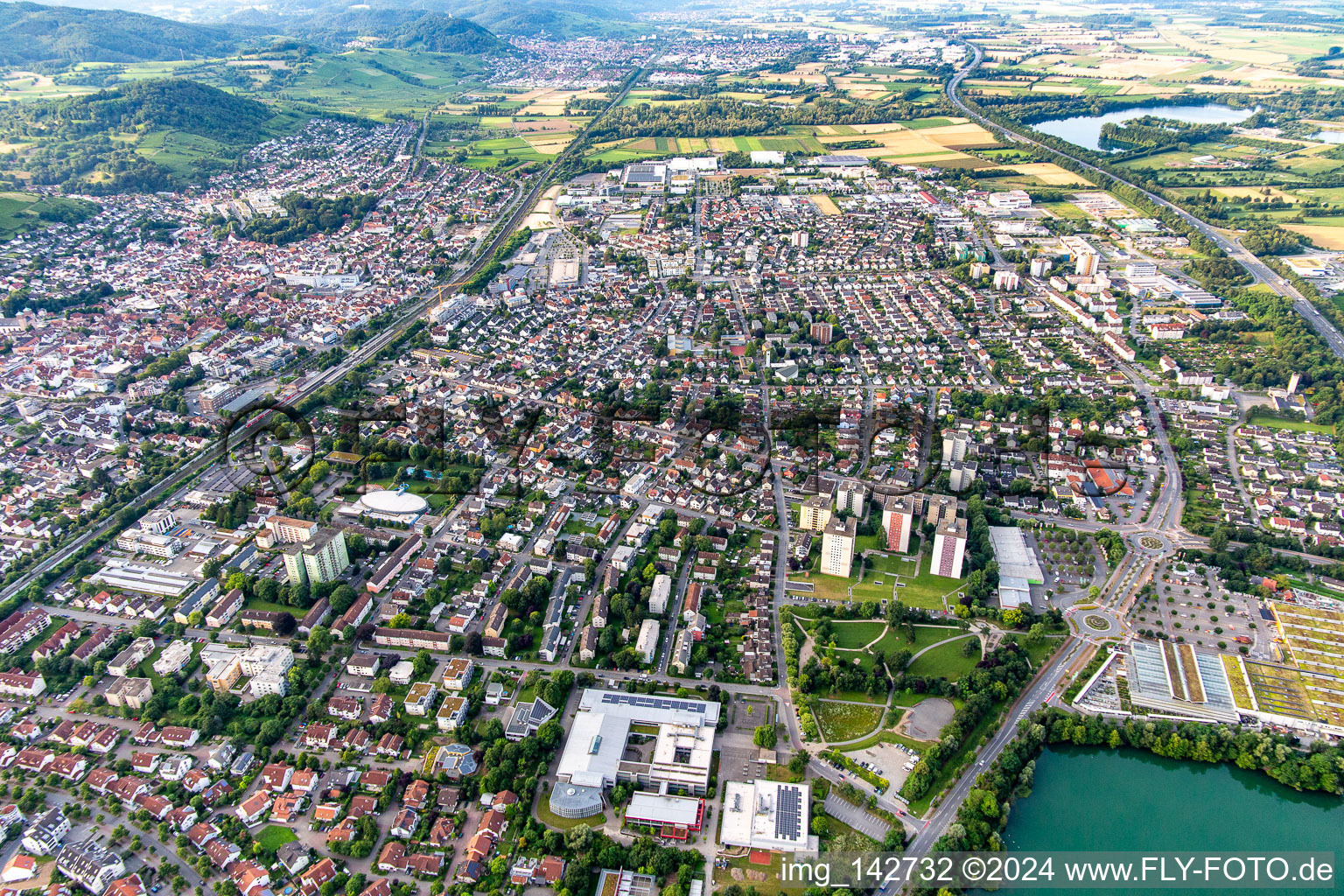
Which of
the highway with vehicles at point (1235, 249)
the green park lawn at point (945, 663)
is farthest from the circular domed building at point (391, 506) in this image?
the highway with vehicles at point (1235, 249)

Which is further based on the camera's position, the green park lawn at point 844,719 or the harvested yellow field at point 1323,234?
the harvested yellow field at point 1323,234

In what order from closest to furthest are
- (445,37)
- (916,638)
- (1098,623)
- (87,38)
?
(916,638), (1098,623), (87,38), (445,37)

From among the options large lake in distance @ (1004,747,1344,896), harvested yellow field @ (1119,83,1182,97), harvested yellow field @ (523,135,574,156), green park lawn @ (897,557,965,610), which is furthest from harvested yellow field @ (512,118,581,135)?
large lake in distance @ (1004,747,1344,896)

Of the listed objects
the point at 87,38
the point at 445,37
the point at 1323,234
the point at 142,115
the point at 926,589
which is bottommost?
the point at 926,589

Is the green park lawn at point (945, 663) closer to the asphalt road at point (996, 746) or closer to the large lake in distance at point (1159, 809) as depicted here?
the asphalt road at point (996, 746)

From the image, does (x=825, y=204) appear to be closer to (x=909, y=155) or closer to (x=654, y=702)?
(x=909, y=155)

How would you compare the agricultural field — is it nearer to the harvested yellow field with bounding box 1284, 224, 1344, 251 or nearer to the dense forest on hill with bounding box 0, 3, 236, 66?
the dense forest on hill with bounding box 0, 3, 236, 66

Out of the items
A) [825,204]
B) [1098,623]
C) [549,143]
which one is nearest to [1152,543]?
[1098,623]
